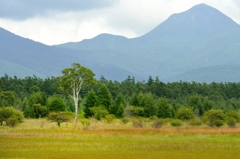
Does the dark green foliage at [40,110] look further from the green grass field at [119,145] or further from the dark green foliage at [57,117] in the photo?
the green grass field at [119,145]

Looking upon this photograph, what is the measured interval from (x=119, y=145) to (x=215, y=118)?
1125 inches

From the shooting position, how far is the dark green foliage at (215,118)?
65.7 meters

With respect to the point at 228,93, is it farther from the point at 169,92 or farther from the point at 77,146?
the point at 77,146

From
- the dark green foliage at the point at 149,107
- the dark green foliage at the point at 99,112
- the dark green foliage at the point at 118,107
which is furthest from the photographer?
the dark green foliage at the point at 149,107

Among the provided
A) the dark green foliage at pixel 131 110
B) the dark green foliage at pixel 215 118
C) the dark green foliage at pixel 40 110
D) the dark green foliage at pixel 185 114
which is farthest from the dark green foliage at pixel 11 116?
the dark green foliage at pixel 215 118

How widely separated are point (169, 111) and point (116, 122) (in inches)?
393

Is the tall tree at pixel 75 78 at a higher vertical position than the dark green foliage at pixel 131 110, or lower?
higher

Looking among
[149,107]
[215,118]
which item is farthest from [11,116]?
[215,118]

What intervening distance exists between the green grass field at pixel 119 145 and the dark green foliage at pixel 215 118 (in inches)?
440

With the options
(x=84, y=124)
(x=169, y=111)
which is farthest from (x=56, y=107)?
(x=169, y=111)

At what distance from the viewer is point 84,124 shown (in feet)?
219

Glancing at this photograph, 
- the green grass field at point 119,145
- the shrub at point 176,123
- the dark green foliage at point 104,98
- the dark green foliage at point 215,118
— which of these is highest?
the dark green foliage at point 104,98

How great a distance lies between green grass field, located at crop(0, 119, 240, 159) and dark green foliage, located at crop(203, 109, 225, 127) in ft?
36.7

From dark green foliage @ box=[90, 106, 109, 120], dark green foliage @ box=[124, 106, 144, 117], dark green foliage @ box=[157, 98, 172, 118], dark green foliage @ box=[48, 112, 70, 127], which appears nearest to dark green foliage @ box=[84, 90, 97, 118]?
dark green foliage @ box=[90, 106, 109, 120]
